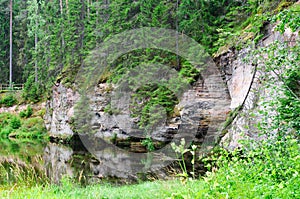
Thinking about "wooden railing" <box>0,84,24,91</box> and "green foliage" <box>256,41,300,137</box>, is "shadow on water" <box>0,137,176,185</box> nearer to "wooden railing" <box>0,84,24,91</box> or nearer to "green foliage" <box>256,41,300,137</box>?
"green foliage" <box>256,41,300,137</box>

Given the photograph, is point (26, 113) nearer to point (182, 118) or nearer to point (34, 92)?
point (34, 92)

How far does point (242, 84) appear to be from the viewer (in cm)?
1131

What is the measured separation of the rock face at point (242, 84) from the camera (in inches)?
343

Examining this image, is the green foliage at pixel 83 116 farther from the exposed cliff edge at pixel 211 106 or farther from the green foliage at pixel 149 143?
the green foliage at pixel 149 143

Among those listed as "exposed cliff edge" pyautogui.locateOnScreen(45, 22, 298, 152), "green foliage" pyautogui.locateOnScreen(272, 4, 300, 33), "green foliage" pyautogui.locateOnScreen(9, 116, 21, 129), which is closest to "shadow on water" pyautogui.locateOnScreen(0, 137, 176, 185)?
"exposed cliff edge" pyautogui.locateOnScreen(45, 22, 298, 152)

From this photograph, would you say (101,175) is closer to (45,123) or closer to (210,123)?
(210,123)

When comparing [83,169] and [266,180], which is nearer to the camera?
[266,180]

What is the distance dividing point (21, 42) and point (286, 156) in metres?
41.0

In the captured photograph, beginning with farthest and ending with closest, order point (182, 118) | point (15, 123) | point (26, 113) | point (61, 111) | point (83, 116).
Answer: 1. point (26, 113)
2. point (15, 123)
3. point (61, 111)
4. point (83, 116)
5. point (182, 118)

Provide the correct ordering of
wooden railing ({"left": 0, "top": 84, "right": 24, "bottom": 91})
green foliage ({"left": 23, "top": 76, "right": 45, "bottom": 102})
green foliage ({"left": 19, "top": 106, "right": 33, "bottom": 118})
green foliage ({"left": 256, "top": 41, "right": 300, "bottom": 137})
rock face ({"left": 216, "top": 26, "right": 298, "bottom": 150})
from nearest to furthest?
green foliage ({"left": 256, "top": 41, "right": 300, "bottom": 137}), rock face ({"left": 216, "top": 26, "right": 298, "bottom": 150}), green foliage ({"left": 19, "top": 106, "right": 33, "bottom": 118}), green foliage ({"left": 23, "top": 76, "right": 45, "bottom": 102}), wooden railing ({"left": 0, "top": 84, "right": 24, "bottom": 91})

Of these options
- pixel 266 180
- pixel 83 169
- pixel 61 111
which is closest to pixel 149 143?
pixel 83 169

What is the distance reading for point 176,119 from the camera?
52.2ft

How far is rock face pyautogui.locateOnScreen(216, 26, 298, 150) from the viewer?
8.71 m

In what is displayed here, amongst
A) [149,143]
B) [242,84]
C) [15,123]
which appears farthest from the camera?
[15,123]
